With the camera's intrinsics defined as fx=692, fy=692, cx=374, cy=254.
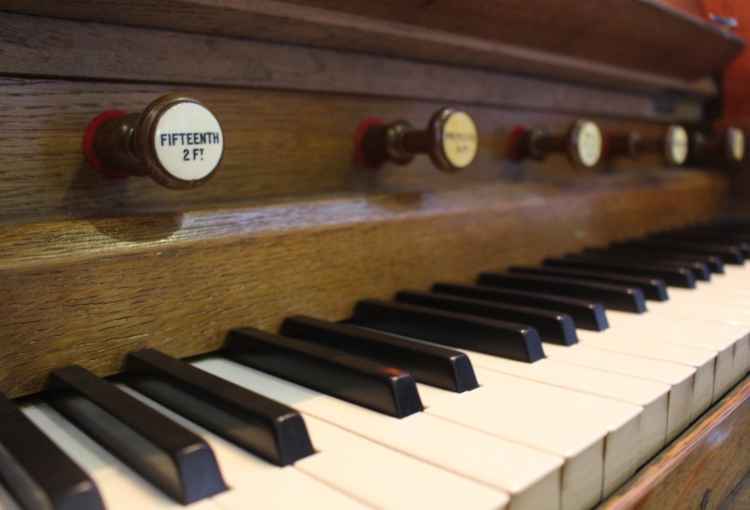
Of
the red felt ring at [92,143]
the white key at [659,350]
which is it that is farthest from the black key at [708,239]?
the red felt ring at [92,143]

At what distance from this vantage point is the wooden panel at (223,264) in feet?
2.09

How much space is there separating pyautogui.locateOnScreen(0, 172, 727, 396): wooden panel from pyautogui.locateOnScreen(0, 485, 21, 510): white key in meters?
0.18

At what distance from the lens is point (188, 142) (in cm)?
67

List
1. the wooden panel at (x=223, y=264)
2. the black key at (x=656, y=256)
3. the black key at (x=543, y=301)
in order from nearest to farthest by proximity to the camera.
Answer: the wooden panel at (x=223, y=264) → the black key at (x=543, y=301) → the black key at (x=656, y=256)

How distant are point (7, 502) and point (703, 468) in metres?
0.63

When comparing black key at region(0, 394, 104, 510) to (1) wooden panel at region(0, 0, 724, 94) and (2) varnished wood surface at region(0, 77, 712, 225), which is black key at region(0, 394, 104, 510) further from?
(1) wooden panel at region(0, 0, 724, 94)

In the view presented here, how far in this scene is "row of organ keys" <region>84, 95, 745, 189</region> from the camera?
25.6 inches

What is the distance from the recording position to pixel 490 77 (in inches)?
50.2

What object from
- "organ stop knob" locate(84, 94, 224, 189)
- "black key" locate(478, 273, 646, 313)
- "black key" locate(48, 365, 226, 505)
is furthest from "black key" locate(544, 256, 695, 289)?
"black key" locate(48, 365, 226, 505)

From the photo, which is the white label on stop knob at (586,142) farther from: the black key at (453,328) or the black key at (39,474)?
the black key at (39,474)

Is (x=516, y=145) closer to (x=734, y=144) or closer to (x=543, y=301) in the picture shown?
(x=543, y=301)

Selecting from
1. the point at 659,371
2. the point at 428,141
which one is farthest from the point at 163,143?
the point at 659,371

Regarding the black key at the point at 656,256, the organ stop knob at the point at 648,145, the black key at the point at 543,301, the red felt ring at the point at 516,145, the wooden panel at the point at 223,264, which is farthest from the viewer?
the organ stop knob at the point at 648,145

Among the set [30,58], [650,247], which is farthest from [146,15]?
[650,247]
